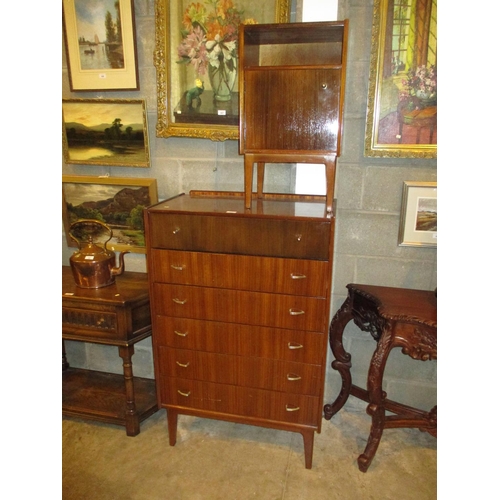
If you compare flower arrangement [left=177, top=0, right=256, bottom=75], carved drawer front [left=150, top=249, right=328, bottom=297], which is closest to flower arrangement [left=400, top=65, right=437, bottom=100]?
flower arrangement [left=177, top=0, right=256, bottom=75]

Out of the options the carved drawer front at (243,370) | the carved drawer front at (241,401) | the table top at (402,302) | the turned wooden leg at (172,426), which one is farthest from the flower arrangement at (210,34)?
the turned wooden leg at (172,426)

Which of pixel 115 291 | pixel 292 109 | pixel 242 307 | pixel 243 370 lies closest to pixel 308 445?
pixel 243 370

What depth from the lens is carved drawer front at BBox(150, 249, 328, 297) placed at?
63.9 inches

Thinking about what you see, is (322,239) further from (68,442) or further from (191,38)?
(68,442)

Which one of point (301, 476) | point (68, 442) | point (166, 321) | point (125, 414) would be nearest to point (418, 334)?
point (301, 476)

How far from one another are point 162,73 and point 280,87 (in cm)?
70

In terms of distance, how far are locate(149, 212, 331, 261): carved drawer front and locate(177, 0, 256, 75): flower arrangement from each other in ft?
2.64

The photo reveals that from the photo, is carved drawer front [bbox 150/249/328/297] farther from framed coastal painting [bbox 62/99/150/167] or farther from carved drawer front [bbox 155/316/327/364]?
framed coastal painting [bbox 62/99/150/167]

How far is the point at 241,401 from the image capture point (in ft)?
6.17

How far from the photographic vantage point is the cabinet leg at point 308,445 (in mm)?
1864

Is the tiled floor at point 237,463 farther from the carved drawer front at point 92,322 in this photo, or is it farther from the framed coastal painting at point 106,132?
the framed coastal painting at point 106,132

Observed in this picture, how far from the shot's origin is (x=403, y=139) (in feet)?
6.10

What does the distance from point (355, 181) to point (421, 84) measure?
51 cm

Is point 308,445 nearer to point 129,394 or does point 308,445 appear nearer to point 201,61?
point 129,394
